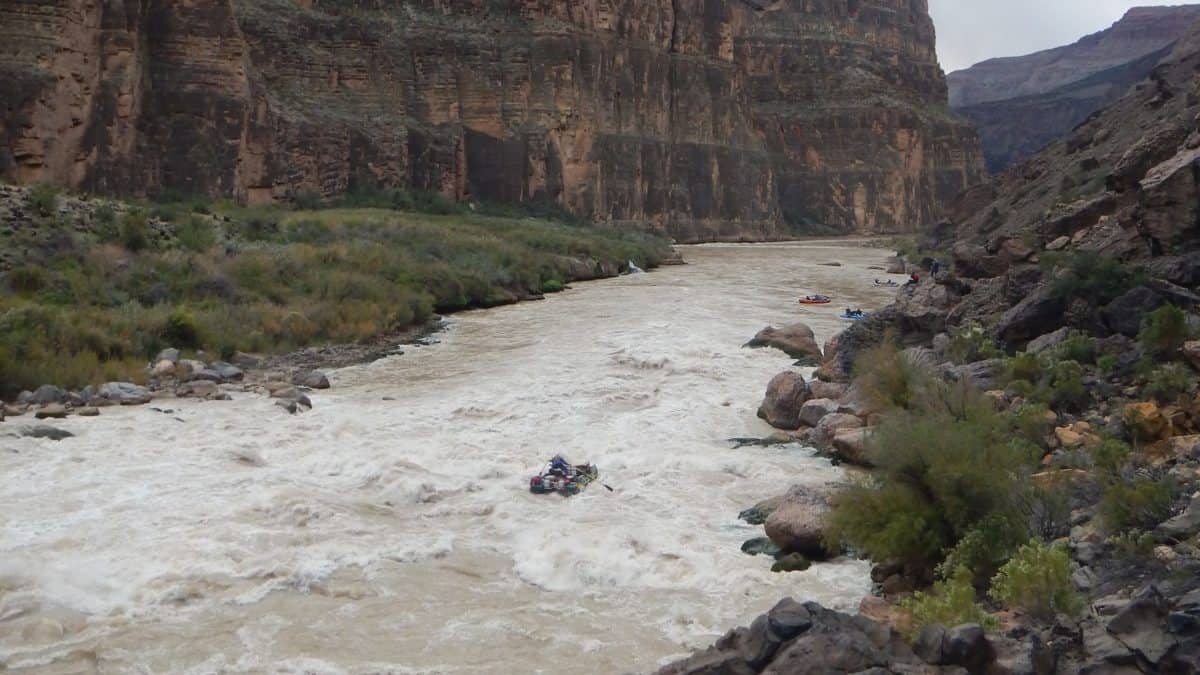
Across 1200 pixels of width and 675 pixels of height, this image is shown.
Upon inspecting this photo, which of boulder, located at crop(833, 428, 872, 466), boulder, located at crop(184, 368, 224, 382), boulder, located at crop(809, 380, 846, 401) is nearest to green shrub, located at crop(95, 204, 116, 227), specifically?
boulder, located at crop(184, 368, 224, 382)

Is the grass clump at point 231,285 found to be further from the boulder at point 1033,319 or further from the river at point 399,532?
the boulder at point 1033,319

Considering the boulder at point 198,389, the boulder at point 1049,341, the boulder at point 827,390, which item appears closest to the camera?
the boulder at point 1049,341

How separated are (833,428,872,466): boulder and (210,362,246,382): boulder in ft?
32.3

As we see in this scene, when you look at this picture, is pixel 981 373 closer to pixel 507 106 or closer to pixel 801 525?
pixel 801 525

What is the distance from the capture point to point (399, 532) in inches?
436

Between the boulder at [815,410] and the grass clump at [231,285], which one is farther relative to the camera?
the grass clump at [231,285]

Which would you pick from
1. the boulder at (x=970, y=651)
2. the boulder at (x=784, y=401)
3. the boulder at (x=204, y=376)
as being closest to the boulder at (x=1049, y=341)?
the boulder at (x=784, y=401)

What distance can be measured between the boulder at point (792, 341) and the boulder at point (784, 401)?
4022 mm

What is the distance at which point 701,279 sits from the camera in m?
39.5

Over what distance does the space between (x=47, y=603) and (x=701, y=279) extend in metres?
31.7

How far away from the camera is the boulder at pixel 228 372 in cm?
1828

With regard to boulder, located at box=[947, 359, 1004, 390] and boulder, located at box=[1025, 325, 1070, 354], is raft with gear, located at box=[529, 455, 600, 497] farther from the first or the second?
boulder, located at box=[1025, 325, 1070, 354]

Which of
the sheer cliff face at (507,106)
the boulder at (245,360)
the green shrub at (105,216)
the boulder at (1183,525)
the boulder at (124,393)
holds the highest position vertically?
the sheer cliff face at (507,106)

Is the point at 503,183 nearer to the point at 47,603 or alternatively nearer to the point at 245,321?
the point at 245,321
